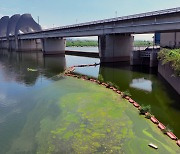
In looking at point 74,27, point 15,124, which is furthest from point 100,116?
point 74,27

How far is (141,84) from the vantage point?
2802cm

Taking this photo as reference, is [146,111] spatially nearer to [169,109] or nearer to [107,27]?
[169,109]

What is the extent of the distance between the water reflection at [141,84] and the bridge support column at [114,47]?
2032cm

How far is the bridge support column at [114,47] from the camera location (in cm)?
5078

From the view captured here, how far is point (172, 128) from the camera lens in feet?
45.9

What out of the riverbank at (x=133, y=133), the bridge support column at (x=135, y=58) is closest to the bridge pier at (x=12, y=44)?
the bridge support column at (x=135, y=58)

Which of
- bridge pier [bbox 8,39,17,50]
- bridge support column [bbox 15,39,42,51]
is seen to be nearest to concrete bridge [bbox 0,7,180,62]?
bridge support column [bbox 15,39,42,51]

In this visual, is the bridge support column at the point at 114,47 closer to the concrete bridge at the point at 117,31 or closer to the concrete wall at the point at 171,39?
the concrete bridge at the point at 117,31

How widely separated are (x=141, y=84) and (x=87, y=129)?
16.4 metres

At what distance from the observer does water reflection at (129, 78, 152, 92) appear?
25578mm

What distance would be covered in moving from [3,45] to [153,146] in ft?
484

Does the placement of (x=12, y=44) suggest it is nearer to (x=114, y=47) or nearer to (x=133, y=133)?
(x=114, y=47)

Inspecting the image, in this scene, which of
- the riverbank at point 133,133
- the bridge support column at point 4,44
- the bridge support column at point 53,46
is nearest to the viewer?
the riverbank at point 133,133

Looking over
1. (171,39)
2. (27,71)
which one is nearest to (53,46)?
(27,71)
